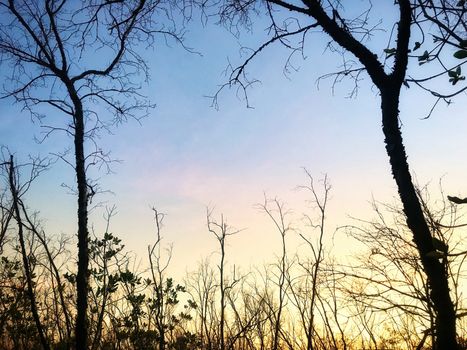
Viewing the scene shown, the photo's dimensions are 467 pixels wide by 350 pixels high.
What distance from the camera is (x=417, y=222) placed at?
2.45 metres

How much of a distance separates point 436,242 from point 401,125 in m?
1.90

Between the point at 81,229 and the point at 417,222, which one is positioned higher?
the point at 81,229

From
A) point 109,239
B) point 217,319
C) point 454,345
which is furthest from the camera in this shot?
point 217,319

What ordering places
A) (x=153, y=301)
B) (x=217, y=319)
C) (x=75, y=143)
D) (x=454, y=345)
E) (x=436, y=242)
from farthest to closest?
(x=217, y=319)
(x=153, y=301)
(x=75, y=143)
(x=454, y=345)
(x=436, y=242)

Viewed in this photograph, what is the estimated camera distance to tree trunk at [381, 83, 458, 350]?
2.26m

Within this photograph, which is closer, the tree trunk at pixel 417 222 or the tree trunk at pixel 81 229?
the tree trunk at pixel 417 222

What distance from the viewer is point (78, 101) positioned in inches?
312

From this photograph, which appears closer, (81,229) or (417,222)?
(417,222)

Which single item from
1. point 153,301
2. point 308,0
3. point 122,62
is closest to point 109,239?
point 153,301

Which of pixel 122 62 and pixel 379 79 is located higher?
pixel 122 62

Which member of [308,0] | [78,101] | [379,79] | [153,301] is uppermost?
[78,101]

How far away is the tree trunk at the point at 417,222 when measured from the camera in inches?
89.0

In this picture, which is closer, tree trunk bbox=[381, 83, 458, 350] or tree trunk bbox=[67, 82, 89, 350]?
tree trunk bbox=[381, 83, 458, 350]

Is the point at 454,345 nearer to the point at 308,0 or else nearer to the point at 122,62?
the point at 308,0
